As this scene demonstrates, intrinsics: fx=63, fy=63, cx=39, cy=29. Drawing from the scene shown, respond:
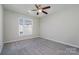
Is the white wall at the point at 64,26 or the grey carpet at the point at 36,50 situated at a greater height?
the white wall at the point at 64,26

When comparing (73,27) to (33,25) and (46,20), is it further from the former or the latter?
(33,25)

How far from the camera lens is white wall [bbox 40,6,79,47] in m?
Result: 2.86

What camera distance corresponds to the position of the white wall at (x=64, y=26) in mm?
2861

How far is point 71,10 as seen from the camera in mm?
2973

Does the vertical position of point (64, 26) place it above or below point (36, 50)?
above

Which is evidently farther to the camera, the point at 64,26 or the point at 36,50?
the point at 64,26

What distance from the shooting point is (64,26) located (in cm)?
334

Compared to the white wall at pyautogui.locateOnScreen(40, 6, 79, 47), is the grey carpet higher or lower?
lower

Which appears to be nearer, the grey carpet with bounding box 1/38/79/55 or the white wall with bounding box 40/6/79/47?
the grey carpet with bounding box 1/38/79/55

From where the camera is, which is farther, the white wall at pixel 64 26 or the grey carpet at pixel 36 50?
the white wall at pixel 64 26

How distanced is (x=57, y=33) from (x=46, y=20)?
1329mm
